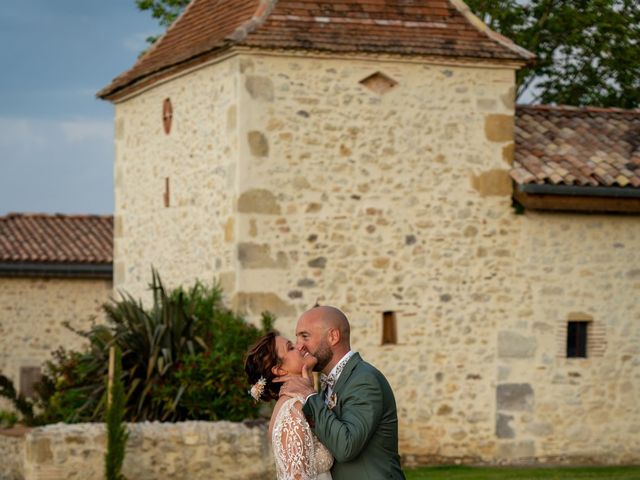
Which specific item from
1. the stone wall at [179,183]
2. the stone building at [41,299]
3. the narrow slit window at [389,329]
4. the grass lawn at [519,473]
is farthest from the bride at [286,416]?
the stone building at [41,299]

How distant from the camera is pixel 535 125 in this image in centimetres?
1866

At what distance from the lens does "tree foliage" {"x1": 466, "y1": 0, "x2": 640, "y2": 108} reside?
1053 inches

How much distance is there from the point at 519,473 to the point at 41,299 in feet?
43.0

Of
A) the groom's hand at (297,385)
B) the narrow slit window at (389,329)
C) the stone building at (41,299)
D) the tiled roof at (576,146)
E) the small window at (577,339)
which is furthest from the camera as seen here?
the stone building at (41,299)

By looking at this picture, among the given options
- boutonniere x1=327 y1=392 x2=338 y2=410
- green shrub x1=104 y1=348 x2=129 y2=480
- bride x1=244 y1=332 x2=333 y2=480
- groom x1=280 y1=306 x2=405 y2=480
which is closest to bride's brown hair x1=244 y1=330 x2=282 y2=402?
bride x1=244 y1=332 x2=333 y2=480

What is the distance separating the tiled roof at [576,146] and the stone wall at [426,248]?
531 mm

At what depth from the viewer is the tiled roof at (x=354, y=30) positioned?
16.8 metres

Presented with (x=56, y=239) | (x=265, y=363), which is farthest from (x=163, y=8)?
(x=265, y=363)

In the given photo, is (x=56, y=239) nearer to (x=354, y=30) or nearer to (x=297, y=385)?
(x=354, y=30)

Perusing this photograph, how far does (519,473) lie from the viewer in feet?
53.9

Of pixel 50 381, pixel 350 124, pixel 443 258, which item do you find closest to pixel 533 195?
pixel 443 258

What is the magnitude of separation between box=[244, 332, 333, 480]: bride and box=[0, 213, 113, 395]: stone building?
20.2 metres

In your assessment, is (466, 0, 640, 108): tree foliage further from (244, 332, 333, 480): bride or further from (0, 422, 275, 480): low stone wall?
(244, 332, 333, 480): bride

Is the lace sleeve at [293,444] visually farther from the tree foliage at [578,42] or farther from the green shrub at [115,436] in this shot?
the tree foliage at [578,42]
